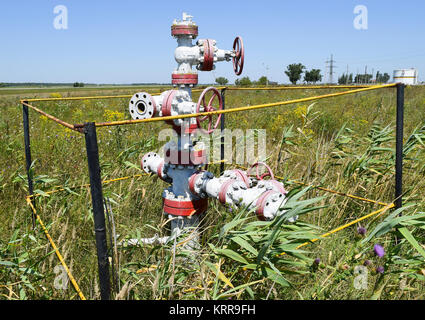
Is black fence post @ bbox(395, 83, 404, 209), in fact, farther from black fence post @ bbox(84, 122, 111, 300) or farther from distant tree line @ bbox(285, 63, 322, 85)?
distant tree line @ bbox(285, 63, 322, 85)

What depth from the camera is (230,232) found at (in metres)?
1.63

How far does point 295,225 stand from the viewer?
1705mm

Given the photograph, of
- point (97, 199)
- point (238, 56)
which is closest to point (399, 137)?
point (238, 56)

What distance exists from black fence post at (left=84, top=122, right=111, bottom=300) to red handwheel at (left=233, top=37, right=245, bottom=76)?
4.45 ft

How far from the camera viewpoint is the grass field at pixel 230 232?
1.53 m

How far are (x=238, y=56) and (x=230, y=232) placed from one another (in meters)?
1.27

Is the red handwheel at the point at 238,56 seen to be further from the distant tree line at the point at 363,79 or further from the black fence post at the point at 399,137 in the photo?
the distant tree line at the point at 363,79

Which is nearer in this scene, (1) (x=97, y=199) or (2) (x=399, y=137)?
(1) (x=97, y=199)

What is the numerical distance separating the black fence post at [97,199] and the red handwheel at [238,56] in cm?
136

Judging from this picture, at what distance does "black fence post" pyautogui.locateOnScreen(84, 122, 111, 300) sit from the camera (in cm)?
119

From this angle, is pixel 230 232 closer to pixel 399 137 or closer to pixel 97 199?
pixel 97 199

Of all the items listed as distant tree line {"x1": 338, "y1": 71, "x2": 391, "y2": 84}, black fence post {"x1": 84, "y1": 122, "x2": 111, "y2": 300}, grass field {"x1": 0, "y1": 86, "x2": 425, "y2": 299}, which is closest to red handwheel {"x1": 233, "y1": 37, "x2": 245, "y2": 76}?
grass field {"x1": 0, "y1": 86, "x2": 425, "y2": 299}
